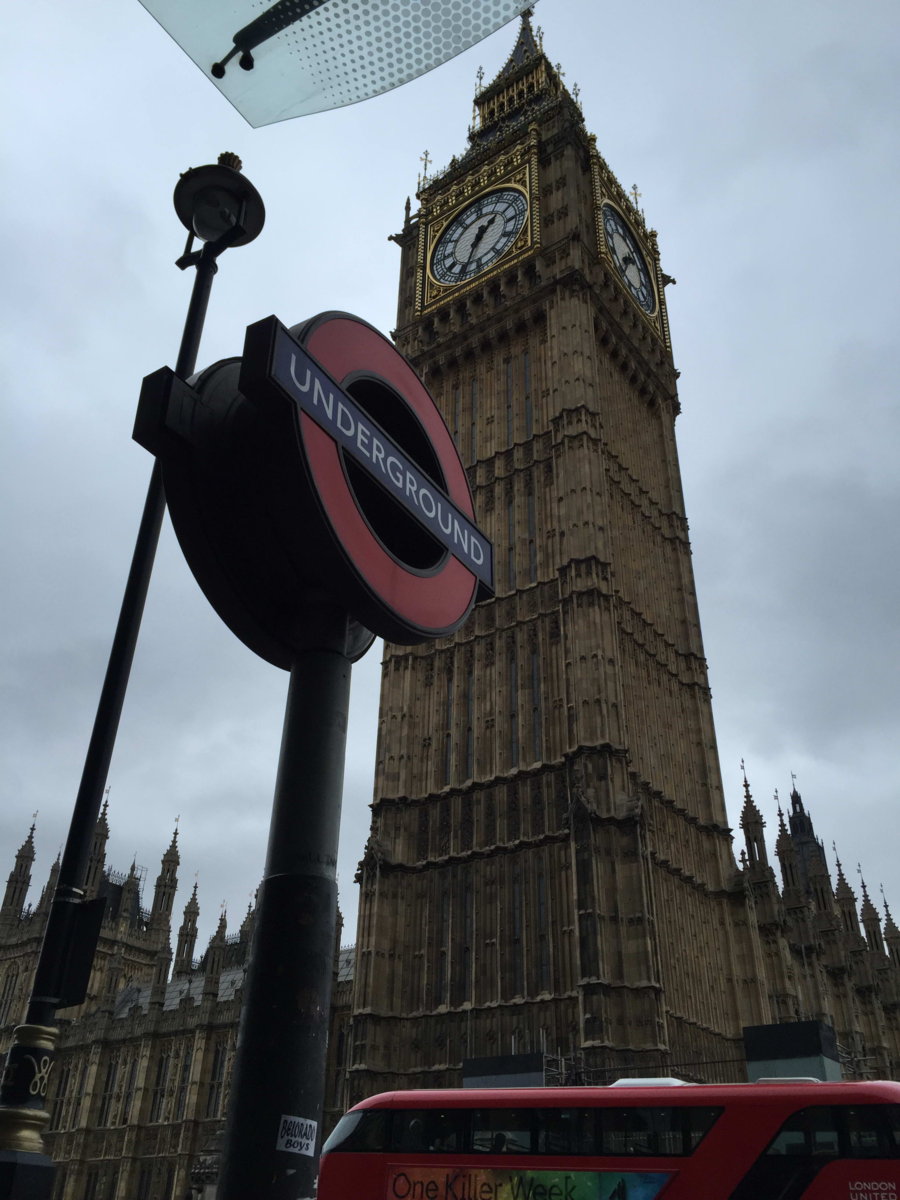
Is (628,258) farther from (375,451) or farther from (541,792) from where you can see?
(375,451)

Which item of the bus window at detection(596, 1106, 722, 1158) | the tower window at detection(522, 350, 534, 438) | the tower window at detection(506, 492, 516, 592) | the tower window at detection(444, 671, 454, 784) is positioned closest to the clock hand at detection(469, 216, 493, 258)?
the tower window at detection(522, 350, 534, 438)

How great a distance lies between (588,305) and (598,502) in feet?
37.8

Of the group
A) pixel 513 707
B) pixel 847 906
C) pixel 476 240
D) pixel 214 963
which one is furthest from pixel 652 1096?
pixel 847 906

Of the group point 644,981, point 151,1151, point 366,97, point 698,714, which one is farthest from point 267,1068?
point 151,1151

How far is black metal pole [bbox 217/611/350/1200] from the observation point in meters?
5.14

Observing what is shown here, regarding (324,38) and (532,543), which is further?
(532,543)

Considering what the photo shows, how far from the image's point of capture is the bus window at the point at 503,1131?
14125mm

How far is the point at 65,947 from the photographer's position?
18.2ft

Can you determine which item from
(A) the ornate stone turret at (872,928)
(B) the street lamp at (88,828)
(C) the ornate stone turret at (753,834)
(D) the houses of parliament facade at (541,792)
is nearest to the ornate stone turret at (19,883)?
(D) the houses of parliament facade at (541,792)

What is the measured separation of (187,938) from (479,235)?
4650 centimetres

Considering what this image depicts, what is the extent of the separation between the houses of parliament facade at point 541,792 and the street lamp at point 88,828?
81.9 ft

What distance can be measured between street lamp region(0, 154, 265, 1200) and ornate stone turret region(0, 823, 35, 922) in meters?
71.7

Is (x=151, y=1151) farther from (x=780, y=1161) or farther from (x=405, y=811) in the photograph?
(x=780, y=1161)

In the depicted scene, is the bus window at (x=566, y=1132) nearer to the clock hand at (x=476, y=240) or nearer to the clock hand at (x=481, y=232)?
the clock hand at (x=476, y=240)
